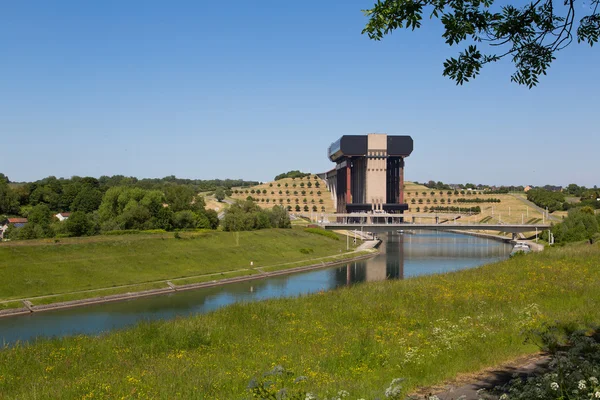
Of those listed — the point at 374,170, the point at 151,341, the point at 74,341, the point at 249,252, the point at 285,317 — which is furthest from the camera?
the point at 374,170

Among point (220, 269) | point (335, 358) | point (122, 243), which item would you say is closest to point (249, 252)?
point (220, 269)

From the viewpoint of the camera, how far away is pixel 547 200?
176 metres

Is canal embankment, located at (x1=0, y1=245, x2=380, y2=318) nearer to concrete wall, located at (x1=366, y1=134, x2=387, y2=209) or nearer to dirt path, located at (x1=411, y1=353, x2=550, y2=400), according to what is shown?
dirt path, located at (x1=411, y1=353, x2=550, y2=400)

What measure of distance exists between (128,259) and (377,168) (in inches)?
4372

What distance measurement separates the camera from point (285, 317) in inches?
778

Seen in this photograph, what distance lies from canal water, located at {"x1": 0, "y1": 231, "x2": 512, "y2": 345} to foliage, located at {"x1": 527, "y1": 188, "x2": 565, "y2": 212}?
81350 mm

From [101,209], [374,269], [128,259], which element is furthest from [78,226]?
[374,269]

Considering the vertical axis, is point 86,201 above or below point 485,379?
above

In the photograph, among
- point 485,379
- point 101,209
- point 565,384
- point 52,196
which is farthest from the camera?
point 52,196

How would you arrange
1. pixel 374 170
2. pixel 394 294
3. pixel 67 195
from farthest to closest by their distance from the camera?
pixel 374 170 < pixel 67 195 < pixel 394 294

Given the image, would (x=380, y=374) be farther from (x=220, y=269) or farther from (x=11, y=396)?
(x=220, y=269)

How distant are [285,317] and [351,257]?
73.7 meters

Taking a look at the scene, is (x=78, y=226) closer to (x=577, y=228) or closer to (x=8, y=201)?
(x=8, y=201)

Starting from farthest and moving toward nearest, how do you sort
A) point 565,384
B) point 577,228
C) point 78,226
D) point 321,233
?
point 321,233 < point 577,228 < point 78,226 < point 565,384
